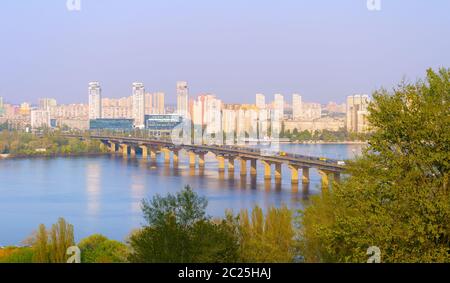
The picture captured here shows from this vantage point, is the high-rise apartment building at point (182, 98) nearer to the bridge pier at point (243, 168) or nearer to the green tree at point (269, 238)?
the bridge pier at point (243, 168)

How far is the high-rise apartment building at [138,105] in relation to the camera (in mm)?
29547

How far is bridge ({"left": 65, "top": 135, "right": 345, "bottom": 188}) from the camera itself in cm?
1050

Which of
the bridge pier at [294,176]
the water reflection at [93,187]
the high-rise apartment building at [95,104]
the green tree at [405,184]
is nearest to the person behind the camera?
the green tree at [405,184]

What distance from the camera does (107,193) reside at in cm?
929

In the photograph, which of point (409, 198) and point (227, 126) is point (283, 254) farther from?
point (227, 126)

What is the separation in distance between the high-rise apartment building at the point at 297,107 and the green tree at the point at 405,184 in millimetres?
28760

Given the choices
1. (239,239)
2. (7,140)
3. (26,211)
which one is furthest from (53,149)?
(239,239)

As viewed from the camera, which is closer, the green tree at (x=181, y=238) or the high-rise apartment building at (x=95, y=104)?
the green tree at (x=181, y=238)

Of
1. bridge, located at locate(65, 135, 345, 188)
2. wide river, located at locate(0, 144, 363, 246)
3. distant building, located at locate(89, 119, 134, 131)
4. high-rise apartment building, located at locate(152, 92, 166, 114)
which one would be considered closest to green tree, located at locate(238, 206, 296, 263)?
wide river, located at locate(0, 144, 363, 246)

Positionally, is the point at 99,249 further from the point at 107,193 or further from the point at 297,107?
the point at 297,107

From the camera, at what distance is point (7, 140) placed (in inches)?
783

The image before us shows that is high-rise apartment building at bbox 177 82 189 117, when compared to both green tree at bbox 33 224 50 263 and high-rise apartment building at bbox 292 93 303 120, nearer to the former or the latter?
high-rise apartment building at bbox 292 93 303 120

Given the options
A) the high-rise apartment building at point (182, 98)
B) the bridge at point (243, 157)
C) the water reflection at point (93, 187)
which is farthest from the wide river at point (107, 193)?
the high-rise apartment building at point (182, 98)
